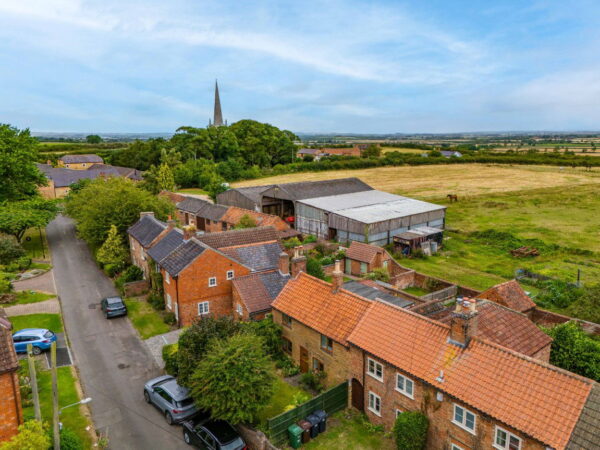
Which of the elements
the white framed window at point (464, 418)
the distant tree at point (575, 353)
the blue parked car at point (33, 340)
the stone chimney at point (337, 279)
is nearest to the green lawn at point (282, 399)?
the stone chimney at point (337, 279)

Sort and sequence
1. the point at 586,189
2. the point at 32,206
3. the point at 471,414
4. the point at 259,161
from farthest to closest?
the point at 259,161 < the point at 586,189 < the point at 32,206 < the point at 471,414

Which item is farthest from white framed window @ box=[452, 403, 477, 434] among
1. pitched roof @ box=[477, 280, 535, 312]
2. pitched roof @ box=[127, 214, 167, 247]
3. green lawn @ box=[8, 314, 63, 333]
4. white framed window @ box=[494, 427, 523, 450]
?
pitched roof @ box=[127, 214, 167, 247]

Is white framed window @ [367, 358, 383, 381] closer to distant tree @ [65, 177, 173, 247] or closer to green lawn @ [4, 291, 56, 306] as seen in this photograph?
green lawn @ [4, 291, 56, 306]

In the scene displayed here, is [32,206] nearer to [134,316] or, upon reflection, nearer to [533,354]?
[134,316]

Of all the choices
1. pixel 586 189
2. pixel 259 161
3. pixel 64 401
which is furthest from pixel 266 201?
pixel 586 189

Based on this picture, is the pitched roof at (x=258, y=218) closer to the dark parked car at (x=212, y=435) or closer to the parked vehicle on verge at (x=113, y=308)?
the parked vehicle on verge at (x=113, y=308)
